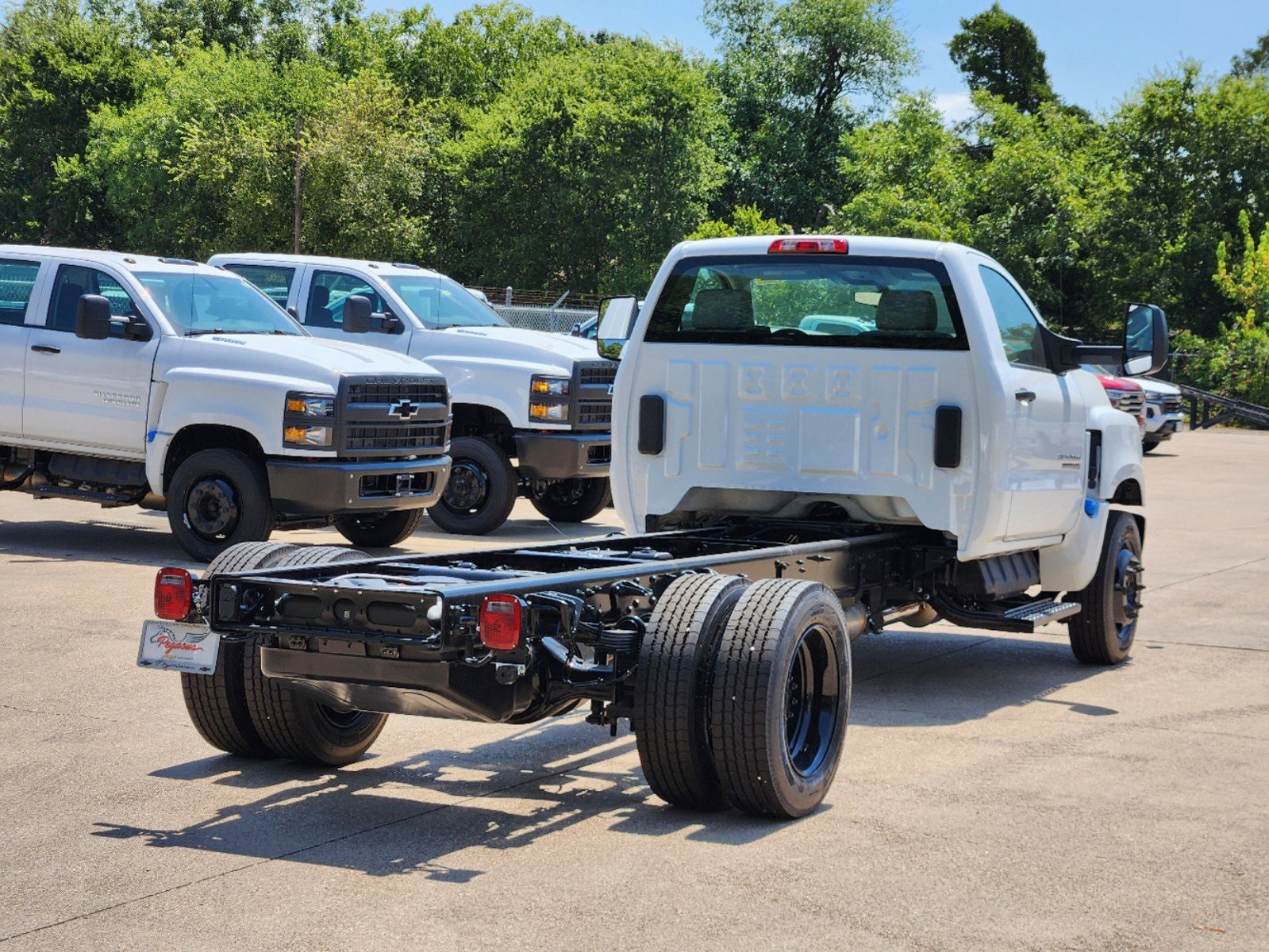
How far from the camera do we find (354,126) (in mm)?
54406

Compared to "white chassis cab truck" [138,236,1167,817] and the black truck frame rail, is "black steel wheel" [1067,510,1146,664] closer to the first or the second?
"white chassis cab truck" [138,236,1167,817]

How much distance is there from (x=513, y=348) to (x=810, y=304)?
720cm

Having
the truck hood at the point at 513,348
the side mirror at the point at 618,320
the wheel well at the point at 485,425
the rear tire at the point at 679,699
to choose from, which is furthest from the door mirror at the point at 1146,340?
the wheel well at the point at 485,425

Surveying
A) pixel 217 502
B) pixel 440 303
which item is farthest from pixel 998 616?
pixel 440 303

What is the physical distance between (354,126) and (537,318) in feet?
89.8

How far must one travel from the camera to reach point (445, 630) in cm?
529

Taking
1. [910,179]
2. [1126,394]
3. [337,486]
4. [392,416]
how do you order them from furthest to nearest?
[910,179] < [1126,394] < [392,416] < [337,486]

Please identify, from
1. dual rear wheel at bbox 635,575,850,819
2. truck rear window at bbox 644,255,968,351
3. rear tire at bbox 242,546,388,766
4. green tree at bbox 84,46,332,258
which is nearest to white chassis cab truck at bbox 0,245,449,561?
truck rear window at bbox 644,255,968,351

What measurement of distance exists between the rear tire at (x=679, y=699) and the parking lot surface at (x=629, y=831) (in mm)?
152

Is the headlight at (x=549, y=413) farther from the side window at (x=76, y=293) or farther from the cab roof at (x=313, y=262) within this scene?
the side window at (x=76, y=293)

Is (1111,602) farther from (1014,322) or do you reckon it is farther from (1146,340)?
(1014,322)

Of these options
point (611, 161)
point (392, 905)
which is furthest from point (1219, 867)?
point (611, 161)

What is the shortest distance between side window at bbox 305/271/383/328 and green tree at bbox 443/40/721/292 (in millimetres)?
45026

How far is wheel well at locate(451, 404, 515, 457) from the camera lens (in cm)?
1500
